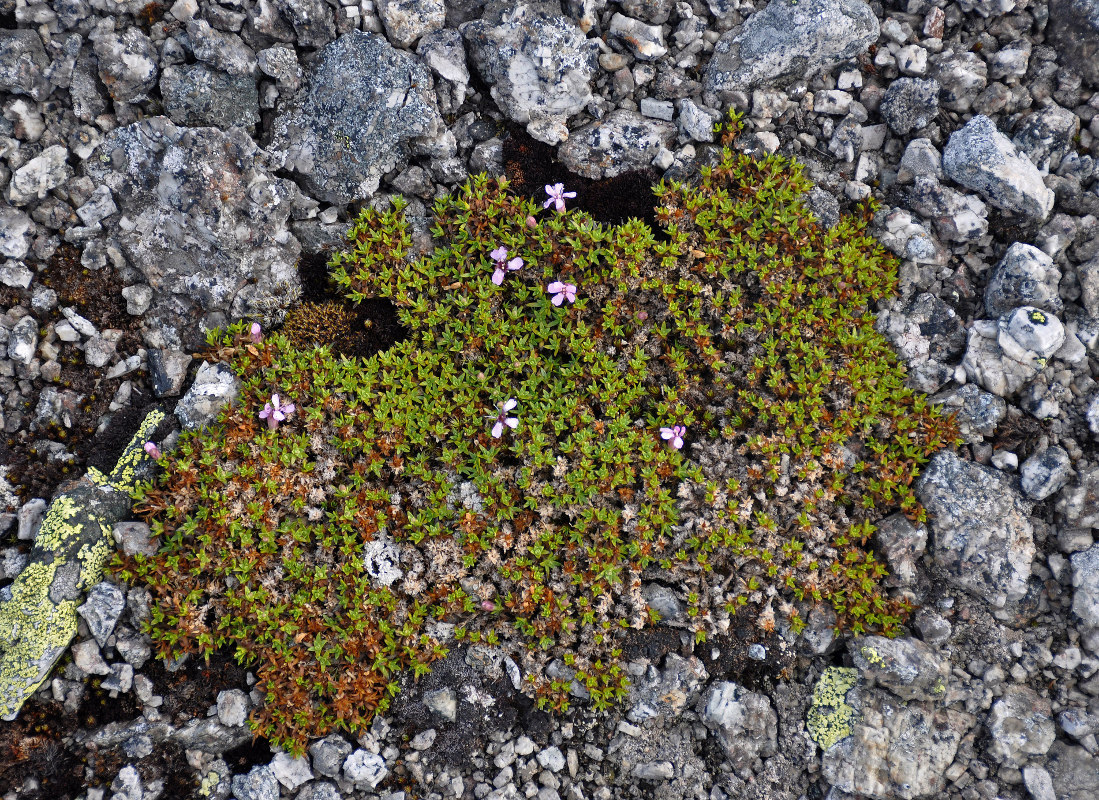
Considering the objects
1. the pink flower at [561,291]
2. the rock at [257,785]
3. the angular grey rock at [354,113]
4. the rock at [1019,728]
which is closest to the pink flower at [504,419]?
the pink flower at [561,291]

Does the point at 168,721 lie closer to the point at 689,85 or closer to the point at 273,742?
the point at 273,742

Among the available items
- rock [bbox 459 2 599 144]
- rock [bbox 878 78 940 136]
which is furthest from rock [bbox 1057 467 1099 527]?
rock [bbox 459 2 599 144]

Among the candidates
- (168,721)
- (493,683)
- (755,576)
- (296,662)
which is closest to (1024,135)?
(755,576)

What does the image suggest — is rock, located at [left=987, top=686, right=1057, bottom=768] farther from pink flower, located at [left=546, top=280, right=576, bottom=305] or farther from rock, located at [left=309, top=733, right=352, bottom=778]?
rock, located at [left=309, top=733, right=352, bottom=778]

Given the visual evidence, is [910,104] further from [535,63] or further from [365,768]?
[365,768]

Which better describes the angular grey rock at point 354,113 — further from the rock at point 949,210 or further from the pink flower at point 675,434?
the rock at point 949,210

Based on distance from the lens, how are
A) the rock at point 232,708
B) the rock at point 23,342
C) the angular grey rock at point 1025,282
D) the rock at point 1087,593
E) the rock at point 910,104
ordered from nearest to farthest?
1. the rock at point 232,708
2. the rock at point 1087,593
3. the rock at point 23,342
4. the angular grey rock at point 1025,282
5. the rock at point 910,104
